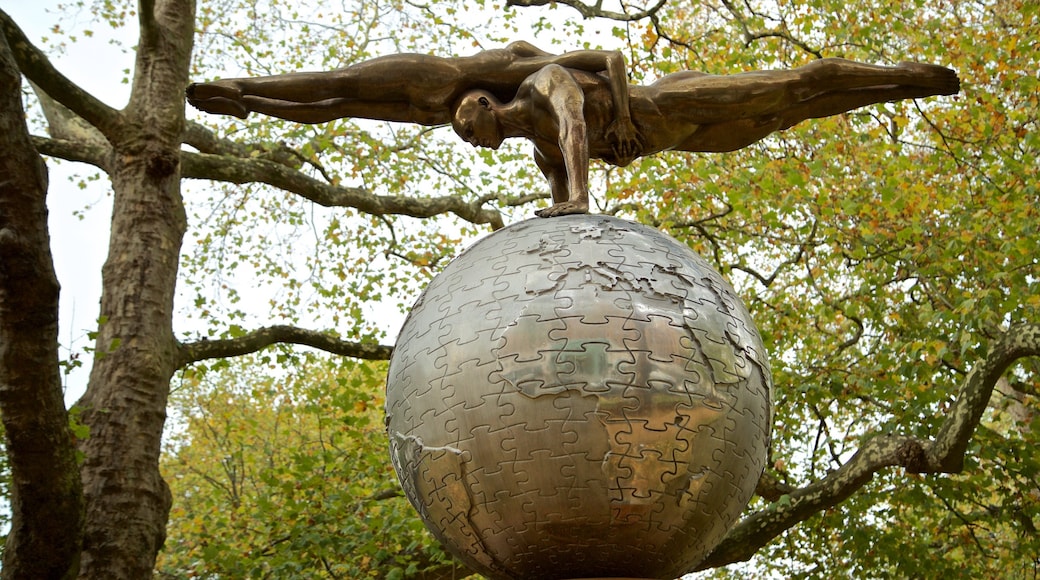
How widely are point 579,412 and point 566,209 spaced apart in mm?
944

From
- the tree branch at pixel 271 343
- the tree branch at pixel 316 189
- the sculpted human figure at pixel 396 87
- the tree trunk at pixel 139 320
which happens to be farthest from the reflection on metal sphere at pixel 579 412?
the tree branch at pixel 316 189

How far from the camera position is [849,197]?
38.1 ft

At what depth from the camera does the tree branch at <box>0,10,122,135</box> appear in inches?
269

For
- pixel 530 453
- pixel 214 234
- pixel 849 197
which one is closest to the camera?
pixel 530 453

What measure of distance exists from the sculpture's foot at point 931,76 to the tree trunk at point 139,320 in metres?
4.99

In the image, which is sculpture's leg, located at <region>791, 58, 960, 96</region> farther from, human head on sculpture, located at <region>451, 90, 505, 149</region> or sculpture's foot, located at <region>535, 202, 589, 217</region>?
human head on sculpture, located at <region>451, 90, 505, 149</region>

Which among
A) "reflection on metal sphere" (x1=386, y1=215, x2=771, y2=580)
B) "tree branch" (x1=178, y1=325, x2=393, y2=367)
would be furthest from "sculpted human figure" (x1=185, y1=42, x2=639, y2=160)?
"tree branch" (x1=178, y1=325, x2=393, y2=367)

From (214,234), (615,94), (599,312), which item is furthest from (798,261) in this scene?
(599,312)

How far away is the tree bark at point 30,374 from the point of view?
389cm

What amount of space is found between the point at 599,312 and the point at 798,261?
9.55m

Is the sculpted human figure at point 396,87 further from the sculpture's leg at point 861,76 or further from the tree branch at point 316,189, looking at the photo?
the tree branch at point 316,189

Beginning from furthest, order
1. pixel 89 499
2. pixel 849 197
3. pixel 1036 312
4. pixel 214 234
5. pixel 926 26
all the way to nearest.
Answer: pixel 214 234
pixel 926 26
pixel 849 197
pixel 1036 312
pixel 89 499

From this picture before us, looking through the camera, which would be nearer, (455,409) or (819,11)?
(455,409)

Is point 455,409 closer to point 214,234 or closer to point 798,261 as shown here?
point 798,261
